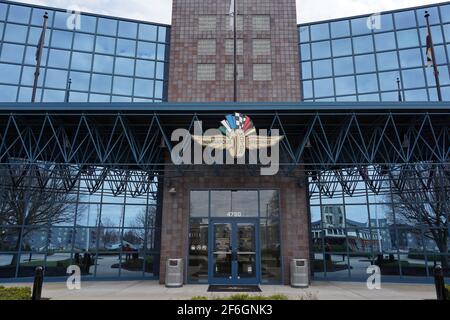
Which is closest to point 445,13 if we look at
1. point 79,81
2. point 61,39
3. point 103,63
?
point 103,63

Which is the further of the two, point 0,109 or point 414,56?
point 414,56

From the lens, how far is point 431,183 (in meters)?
17.8

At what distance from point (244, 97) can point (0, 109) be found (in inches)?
465

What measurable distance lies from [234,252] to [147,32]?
1770 centimetres

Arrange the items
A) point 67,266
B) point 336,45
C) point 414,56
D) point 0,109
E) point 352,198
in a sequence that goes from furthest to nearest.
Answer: point 336,45, point 414,56, point 352,198, point 67,266, point 0,109

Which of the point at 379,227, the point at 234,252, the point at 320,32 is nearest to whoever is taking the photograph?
the point at 234,252

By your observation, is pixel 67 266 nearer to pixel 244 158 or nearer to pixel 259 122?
pixel 244 158

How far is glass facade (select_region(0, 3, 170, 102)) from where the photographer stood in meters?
21.4

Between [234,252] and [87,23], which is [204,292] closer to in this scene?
[234,252]

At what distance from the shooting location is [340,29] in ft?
79.6

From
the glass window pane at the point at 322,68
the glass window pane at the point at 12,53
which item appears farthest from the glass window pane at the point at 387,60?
the glass window pane at the point at 12,53

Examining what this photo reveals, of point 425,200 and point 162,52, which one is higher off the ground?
point 162,52

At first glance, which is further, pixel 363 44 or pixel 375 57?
pixel 363 44
